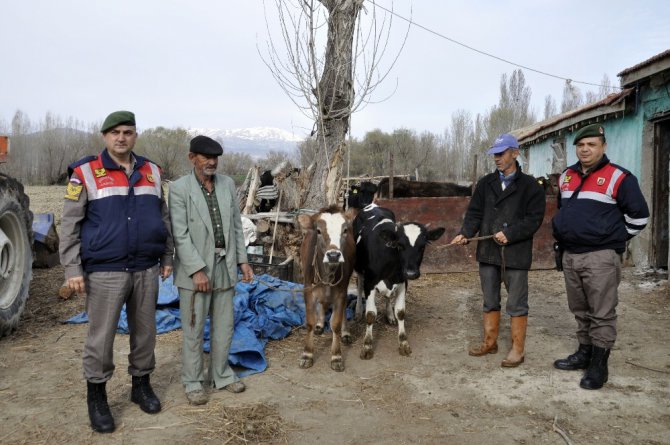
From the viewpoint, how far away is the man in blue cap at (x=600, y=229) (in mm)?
4270

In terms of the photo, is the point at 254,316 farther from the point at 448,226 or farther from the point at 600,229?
the point at 448,226

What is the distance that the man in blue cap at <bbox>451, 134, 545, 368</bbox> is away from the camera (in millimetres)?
4801

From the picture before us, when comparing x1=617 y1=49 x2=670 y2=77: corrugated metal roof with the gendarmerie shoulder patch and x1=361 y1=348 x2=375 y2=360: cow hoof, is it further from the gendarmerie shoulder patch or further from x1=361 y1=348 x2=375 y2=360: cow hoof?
the gendarmerie shoulder patch

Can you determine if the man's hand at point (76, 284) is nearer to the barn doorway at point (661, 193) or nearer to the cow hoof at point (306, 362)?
the cow hoof at point (306, 362)

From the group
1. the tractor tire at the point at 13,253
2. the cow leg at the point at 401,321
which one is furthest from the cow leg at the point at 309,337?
the tractor tire at the point at 13,253

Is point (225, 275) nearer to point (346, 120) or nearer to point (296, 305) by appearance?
point (296, 305)

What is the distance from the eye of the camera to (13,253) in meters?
5.58

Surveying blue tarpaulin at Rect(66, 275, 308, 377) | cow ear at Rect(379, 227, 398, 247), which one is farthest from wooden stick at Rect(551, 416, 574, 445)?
blue tarpaulin at Rect(66, 275, 308, 377)

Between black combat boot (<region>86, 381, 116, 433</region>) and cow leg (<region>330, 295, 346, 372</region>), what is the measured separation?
2050 mm

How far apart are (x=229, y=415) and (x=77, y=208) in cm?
184

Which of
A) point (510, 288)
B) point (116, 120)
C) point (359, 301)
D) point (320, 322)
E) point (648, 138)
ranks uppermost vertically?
point (648, 138)

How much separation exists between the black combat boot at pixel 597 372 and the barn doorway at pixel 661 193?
5307 mm

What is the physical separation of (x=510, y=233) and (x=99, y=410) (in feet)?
12.0

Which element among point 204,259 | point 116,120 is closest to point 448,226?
point 204,259
